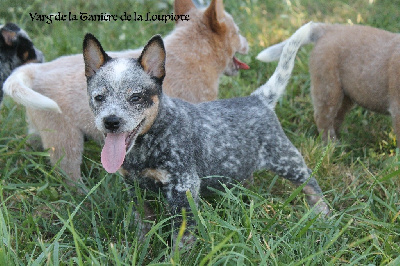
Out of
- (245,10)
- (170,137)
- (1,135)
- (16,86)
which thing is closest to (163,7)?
(245,10)

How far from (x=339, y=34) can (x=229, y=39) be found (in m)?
0.97

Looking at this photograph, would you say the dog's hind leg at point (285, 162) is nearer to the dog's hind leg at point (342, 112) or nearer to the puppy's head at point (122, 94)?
the puppy's head at point (122, 94)

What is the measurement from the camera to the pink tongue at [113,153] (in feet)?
7.72

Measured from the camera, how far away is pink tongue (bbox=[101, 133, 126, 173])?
2.35m

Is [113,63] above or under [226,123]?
above

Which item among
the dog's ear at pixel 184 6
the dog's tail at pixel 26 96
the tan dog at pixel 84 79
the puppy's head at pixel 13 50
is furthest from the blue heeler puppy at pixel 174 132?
the puppy's head at pixel 13 50

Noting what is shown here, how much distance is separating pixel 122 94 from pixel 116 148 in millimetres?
277

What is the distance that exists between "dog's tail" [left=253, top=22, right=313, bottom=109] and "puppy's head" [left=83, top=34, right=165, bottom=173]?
0.86m

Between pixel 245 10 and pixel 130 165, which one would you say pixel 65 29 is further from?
pixel 130 165

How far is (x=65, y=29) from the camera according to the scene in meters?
5.77

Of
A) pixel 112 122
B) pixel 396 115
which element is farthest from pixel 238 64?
pixel 112 122

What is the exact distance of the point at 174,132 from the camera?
2.57 meters

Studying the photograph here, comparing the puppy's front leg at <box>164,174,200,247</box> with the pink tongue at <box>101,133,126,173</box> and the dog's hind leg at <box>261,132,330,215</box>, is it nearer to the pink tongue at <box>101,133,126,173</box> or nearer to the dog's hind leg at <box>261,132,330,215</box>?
the pink tongue at <box>101,133,126,173</box>

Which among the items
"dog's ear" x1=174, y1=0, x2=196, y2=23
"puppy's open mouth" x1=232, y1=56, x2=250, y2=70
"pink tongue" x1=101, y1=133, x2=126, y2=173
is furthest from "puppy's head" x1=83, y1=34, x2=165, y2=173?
"puppy's open mouth" x1=232, y1=56, x2=250, y2=70
